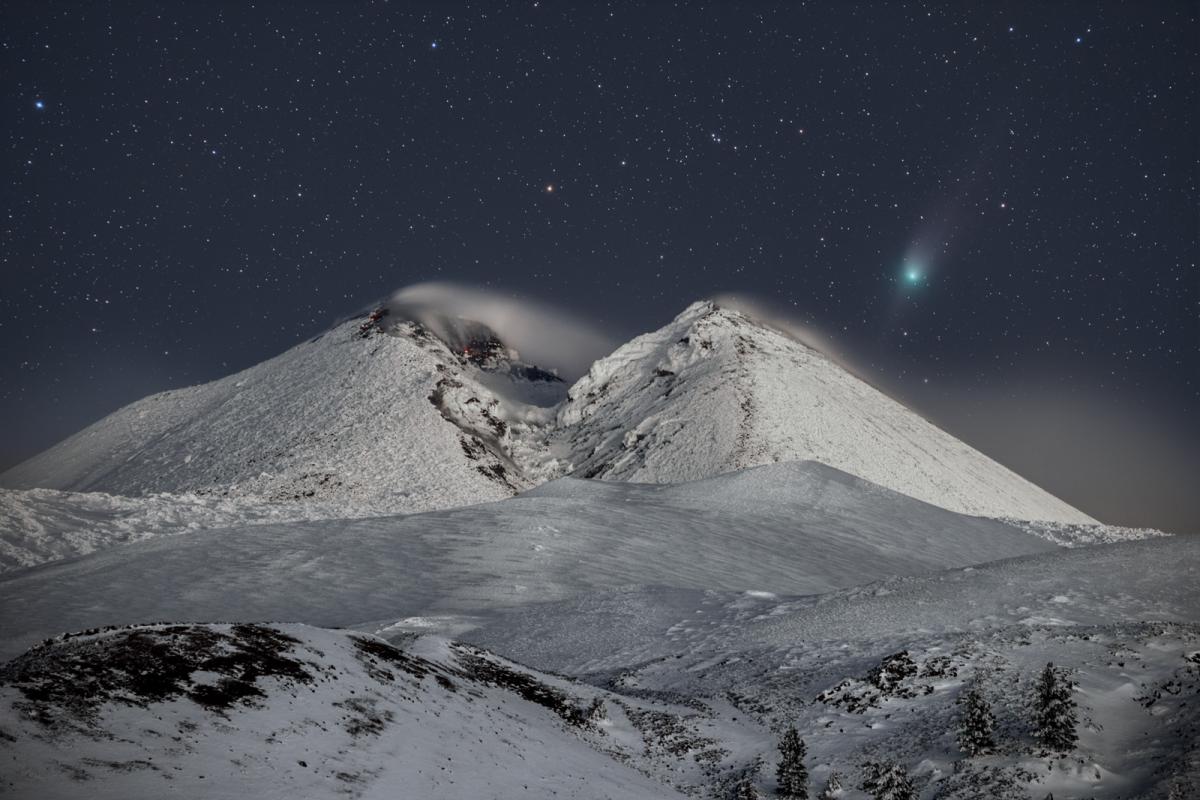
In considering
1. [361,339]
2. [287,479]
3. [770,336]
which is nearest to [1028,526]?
[287,479]

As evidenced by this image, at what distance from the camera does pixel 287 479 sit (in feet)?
393

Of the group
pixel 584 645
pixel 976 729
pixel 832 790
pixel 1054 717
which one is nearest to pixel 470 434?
pixel 584 645

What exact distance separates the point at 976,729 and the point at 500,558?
3264 cm

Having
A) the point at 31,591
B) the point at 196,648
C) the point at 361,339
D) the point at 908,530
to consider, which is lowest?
the point at 31,591

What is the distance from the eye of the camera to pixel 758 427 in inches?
5463

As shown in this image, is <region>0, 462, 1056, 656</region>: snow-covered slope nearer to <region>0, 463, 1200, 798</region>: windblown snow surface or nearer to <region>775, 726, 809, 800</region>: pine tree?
<region>0, 463, 1200, 798</region>: windblown snow surface

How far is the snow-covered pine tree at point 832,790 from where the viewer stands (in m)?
14.4

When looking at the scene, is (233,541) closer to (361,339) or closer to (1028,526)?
(1028,526)

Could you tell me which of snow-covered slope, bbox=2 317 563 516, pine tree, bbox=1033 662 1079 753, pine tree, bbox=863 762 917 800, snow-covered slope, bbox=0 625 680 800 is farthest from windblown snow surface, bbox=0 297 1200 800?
snow-covered slope, bbox=2 317 563 516

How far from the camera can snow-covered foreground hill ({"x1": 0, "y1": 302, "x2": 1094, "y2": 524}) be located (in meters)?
123

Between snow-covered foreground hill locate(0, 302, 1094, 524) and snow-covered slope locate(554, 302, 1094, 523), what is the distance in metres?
0.44

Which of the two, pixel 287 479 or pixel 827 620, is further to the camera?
pixel 287 479

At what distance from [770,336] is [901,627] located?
6930 inches

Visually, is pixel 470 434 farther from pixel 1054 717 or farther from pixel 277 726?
pixel 1054 717
